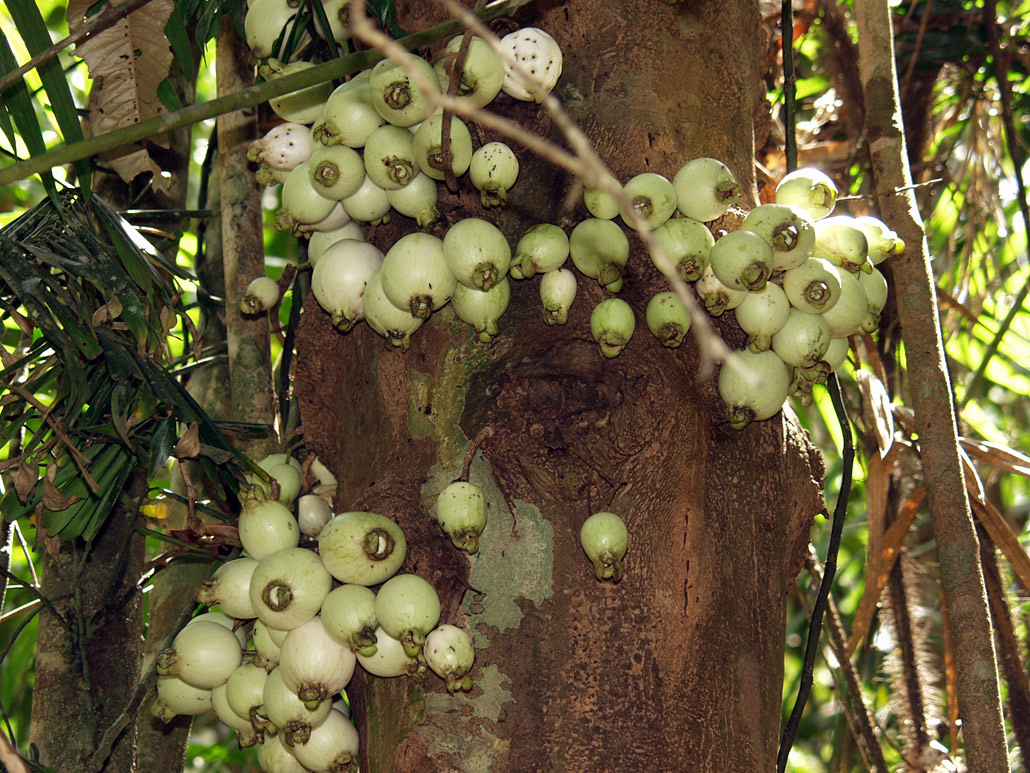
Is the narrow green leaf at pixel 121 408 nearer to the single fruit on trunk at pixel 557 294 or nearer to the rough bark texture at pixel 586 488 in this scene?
the rough bark texture at pixel 586 488

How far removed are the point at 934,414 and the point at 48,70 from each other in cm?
132

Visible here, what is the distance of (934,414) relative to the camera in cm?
148

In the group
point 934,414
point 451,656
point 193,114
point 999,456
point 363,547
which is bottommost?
point 999,456

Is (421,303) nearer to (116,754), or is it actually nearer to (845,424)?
(845,424)

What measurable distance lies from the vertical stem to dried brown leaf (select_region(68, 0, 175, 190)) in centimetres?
21

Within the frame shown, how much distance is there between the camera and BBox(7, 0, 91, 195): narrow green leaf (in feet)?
4.03

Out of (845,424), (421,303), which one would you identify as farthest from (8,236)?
(845,424)

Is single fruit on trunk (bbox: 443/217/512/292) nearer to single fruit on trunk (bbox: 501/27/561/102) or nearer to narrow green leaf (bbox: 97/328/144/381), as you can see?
single fruit on trunk (bbox: 501/27/561/102)

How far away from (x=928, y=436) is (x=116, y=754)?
52.2 inches

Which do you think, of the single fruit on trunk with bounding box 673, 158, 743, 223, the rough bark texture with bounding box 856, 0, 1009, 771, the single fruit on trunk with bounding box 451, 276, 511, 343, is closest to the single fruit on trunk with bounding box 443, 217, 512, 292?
the single fruit on trunk with bounding box 451, 276, 511, 343

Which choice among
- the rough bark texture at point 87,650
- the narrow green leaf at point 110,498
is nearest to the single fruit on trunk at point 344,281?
the narrow green leaf at point 110,498

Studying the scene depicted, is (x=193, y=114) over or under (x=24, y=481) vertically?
over

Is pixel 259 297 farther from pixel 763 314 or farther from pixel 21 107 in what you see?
pixel 763 314

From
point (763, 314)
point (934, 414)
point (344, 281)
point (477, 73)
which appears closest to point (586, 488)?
point (763, 314)
